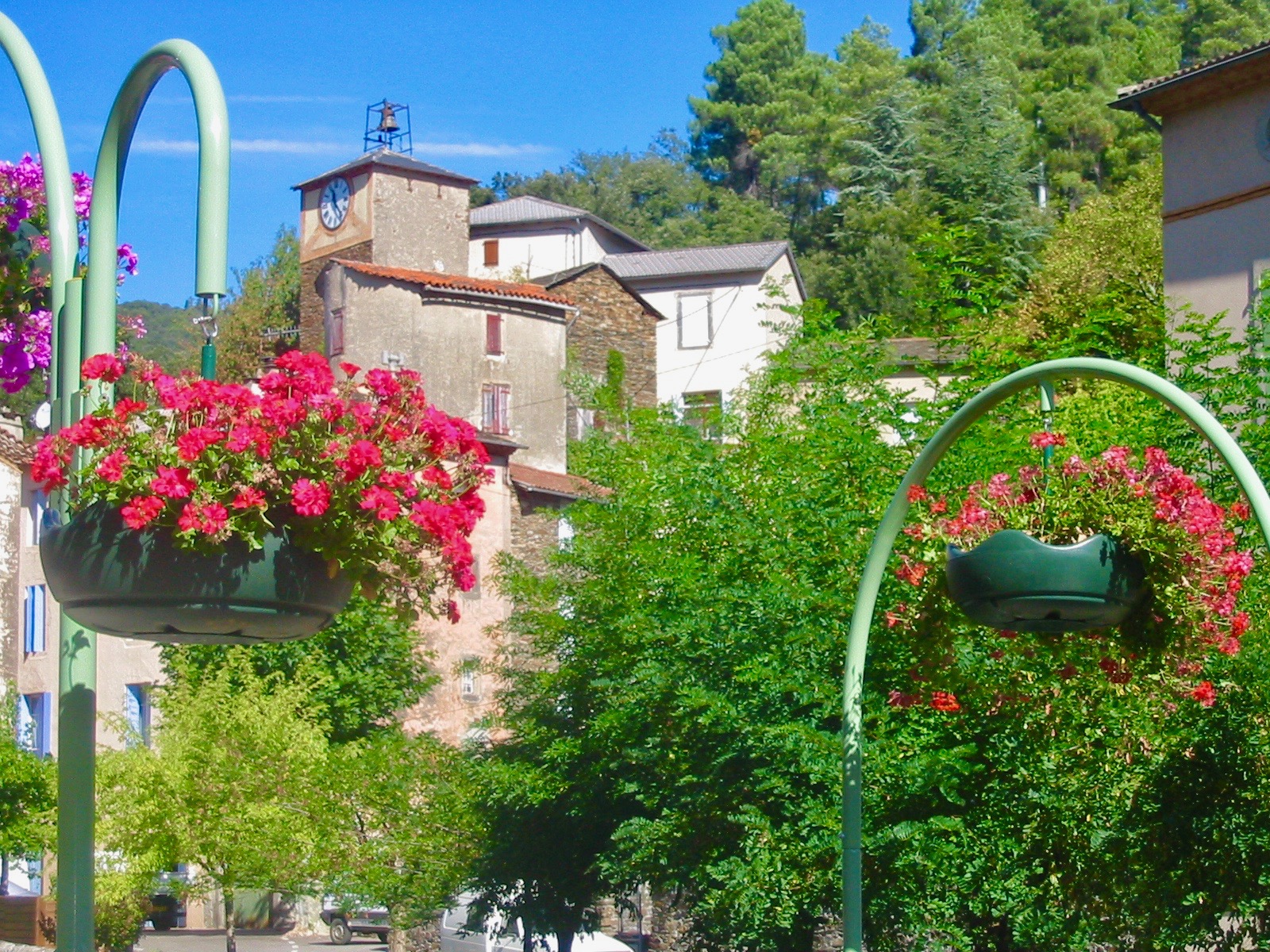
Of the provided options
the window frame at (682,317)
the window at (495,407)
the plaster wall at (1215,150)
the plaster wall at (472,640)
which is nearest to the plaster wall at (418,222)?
the window at (495,407)

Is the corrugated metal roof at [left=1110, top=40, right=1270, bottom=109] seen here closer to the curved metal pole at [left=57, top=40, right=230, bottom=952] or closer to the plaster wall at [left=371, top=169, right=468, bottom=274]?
the curved metal pole at [left=57, top=40, right=230, bottom=952]

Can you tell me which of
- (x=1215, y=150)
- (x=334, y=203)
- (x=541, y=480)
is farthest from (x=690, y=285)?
(x=1215, y=150)

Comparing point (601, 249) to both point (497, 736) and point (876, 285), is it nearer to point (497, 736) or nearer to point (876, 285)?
point (876, 285)

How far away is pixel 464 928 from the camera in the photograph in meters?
24.9

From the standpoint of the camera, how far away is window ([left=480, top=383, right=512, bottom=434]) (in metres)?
49.9

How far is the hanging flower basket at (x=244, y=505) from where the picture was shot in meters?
4.30

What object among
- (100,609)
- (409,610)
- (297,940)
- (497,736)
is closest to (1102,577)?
(409,610)

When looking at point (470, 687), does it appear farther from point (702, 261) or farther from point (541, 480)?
point (702, 261)

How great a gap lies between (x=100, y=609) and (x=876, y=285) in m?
58.9

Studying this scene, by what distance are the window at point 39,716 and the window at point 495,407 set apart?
14.2 metres

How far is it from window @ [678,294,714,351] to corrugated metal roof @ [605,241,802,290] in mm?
1022

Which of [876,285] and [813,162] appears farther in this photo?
[813,162]

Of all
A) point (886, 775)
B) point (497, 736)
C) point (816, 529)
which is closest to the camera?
point (886, 775)

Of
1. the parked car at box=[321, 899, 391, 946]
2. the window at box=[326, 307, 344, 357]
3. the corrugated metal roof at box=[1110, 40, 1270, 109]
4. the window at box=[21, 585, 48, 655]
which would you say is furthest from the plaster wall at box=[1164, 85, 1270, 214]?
the window at box=[21, 585, 48, 655]
